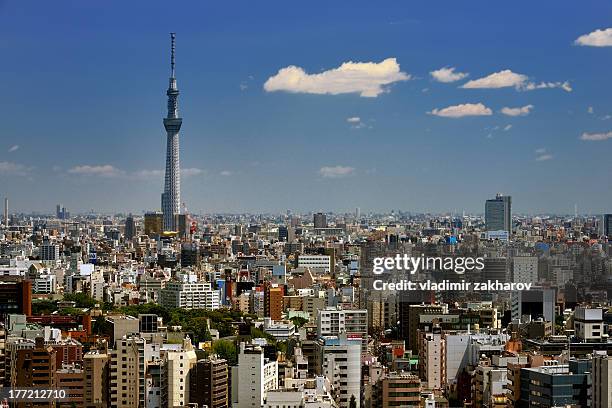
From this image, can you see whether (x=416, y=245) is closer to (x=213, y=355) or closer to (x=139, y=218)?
(x=213, y=355)

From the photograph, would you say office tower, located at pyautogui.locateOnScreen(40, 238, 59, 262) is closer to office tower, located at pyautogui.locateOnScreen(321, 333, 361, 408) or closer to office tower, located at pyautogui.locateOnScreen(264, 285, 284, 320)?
office tower, located at pyautogui.locateOnScreen(264, 285, 284, 320)

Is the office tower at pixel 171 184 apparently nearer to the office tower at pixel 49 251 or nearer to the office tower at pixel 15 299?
the office tower at pixel 49 251

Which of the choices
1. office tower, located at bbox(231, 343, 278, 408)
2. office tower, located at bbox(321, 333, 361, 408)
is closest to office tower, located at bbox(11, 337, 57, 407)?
office tower, located at bbox(231, 343, 278, 408)

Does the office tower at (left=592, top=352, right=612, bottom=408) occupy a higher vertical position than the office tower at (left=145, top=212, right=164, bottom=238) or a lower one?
lower

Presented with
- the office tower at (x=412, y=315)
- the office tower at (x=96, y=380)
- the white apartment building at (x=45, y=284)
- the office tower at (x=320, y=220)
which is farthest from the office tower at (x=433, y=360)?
the office tower at (x=320, y=220)

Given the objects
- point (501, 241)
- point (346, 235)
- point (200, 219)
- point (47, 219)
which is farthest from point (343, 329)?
point (200, 219)

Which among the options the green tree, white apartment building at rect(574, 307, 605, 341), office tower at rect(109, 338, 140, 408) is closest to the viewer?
office tower at rect(109, 338, 140, 408)
